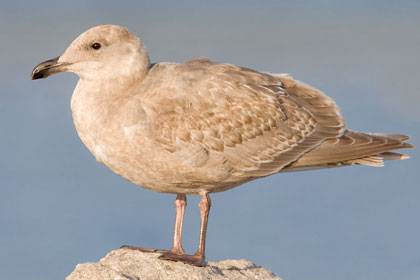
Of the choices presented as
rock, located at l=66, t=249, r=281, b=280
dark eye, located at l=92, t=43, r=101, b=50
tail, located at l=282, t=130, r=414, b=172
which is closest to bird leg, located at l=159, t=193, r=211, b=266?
rock, located at l=66, t=249, r=281, b=280

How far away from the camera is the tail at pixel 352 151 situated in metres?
14.9

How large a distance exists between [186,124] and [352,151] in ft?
11.2

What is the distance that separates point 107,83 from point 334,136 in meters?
4.46

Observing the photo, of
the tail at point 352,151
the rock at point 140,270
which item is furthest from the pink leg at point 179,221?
the tail at point 352,151

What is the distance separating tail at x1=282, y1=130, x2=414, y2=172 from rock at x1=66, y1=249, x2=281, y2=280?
2453 mm

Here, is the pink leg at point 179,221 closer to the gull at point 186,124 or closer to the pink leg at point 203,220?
the gull at point 186,124

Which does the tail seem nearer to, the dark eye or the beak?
the dark eye

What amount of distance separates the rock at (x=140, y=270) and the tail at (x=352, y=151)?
2.45 meters

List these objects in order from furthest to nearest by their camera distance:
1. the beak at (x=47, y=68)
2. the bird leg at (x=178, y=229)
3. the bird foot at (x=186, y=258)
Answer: the bird leg at (x=178, y=229) < the beak at (x=47, y=68) < the bird foot at (x=186, y=258)

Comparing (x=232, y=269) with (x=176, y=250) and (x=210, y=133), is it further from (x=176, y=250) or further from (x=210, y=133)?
(x=210, y=133)

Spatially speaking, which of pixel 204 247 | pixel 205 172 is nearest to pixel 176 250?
pixel 204 247

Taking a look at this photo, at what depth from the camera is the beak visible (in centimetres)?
1420

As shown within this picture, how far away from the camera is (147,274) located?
1349 centimetres

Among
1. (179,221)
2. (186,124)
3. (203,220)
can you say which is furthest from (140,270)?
(186,124)
